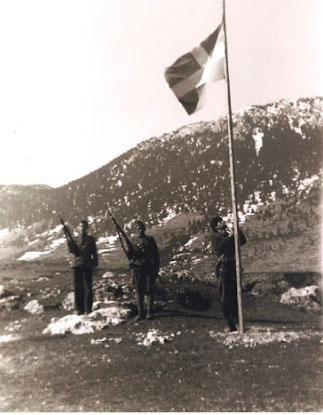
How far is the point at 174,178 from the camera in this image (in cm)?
2128

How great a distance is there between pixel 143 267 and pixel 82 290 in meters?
1.45

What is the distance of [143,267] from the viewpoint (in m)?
10.0

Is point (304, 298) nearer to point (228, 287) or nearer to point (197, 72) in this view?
point (228, 287)

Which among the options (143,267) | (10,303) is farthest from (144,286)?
(10,303)

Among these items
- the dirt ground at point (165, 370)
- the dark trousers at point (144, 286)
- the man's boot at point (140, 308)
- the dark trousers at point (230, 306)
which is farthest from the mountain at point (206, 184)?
the dirt ground at point (165, 370)

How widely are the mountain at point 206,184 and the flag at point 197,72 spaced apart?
27.4 ft

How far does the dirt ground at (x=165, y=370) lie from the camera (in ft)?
23.3

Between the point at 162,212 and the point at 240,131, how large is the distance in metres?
7.20

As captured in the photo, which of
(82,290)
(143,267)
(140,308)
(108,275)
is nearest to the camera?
(140,308)

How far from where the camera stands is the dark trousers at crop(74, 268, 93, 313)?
1020 centimetres

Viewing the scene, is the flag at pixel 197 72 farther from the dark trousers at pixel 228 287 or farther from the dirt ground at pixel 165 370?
the dirt ground at pixel 165 370

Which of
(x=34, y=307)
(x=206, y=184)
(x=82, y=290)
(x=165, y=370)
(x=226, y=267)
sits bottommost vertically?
(x=165, y=370)

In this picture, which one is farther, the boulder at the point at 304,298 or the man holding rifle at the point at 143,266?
the boulder at the point at 304,298

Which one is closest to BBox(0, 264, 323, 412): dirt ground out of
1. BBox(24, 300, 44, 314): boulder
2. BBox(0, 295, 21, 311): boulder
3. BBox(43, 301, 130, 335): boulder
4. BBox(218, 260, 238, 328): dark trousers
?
BBox(43, 301, 130, 335): boulder
